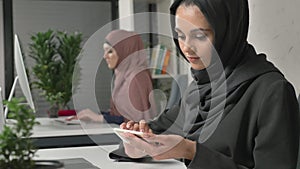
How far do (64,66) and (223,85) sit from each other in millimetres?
2059

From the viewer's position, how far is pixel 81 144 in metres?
1.68

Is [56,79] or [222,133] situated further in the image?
[56,79]

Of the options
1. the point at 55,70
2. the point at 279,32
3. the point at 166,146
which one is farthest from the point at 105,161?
the point at 55,70

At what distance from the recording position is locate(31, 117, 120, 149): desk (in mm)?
1312

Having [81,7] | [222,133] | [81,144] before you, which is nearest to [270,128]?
[222,133]

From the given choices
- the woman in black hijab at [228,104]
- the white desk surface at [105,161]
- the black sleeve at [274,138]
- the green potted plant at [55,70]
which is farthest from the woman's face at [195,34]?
the green potted plant at [55,70]

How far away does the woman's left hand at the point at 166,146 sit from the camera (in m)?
0.92

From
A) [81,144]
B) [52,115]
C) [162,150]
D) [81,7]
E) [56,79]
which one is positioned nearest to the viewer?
[162,150]

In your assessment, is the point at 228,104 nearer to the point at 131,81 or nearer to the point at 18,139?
the point at 18,139

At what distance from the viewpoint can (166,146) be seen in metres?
0.94

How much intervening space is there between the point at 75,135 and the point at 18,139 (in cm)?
137

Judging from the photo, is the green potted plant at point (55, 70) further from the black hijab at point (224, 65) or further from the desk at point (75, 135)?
the black hijab at point (224, 65)

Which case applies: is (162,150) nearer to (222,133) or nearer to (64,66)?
(222,133)

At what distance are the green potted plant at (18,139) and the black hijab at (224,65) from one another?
60 cm
